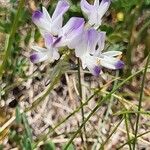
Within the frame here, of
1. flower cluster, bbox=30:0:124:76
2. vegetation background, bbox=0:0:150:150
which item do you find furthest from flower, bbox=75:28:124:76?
vegetation background, bbox=0:0:150:150

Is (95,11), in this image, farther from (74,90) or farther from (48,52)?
(74,90)

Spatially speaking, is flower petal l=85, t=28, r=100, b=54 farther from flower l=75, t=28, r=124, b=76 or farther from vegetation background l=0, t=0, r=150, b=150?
vegetation background l=0, t=0, r=150, b=150

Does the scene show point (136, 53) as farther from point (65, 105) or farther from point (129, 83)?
point (65, 105)

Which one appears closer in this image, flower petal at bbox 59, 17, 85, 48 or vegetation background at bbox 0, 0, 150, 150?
flower petal at bbox 59, 17, 85, 48

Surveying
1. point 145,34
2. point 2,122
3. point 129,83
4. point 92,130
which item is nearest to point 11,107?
point 2,122

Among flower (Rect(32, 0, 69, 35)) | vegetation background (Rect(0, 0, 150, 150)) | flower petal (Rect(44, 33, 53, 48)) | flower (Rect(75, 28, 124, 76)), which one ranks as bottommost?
vegetation background (Rect(0, 0, 150, 150))

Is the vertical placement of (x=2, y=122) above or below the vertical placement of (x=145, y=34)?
below

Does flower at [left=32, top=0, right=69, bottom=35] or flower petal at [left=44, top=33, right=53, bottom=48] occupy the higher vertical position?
flower at [left=32, top=0, right=69, bottom=35]
